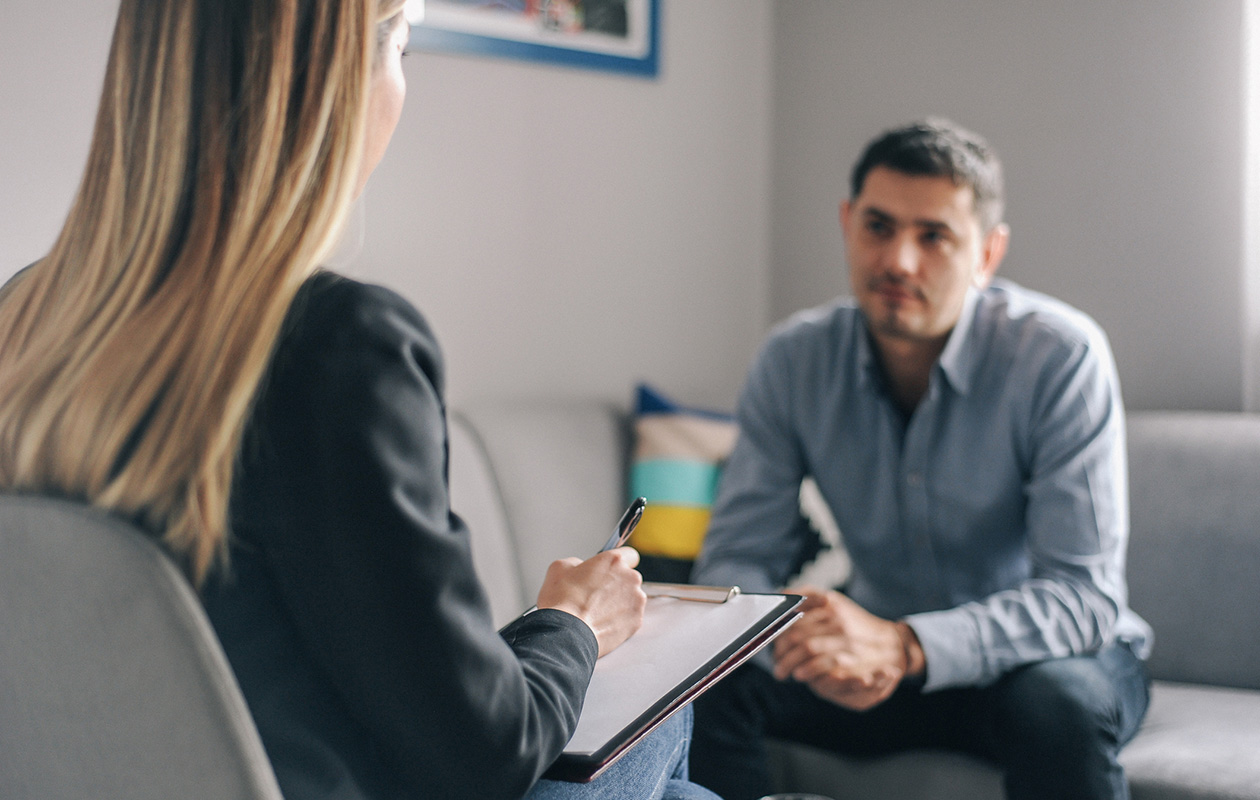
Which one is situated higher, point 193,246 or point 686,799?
point 193,246

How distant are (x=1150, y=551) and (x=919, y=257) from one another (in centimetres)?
64

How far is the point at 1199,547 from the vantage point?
1688 millimetres

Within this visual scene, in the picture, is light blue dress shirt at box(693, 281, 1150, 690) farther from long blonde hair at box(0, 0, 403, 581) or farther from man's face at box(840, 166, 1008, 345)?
long blonde hair at box(0, 0, 403, 581)

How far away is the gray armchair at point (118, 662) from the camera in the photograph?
1.91ft

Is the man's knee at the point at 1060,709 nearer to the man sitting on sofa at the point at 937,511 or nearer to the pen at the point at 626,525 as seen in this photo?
the man sitting on sofa at the point at 937,511

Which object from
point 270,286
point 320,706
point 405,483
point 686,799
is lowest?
point 686,799

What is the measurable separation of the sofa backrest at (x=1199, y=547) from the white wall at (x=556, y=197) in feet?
3.56

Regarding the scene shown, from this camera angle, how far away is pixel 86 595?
59 centimetres

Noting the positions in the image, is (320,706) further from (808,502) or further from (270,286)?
(808,502)

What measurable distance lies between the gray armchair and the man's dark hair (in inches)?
52.9

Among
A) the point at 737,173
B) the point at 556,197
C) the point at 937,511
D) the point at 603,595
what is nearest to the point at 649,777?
the point at 603,595

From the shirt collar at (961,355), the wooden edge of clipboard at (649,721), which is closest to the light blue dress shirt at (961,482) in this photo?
the shirt collar at (961,355)

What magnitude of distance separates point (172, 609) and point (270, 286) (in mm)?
202

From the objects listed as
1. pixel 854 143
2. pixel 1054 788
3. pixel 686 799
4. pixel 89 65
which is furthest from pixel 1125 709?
pixel 89 65
